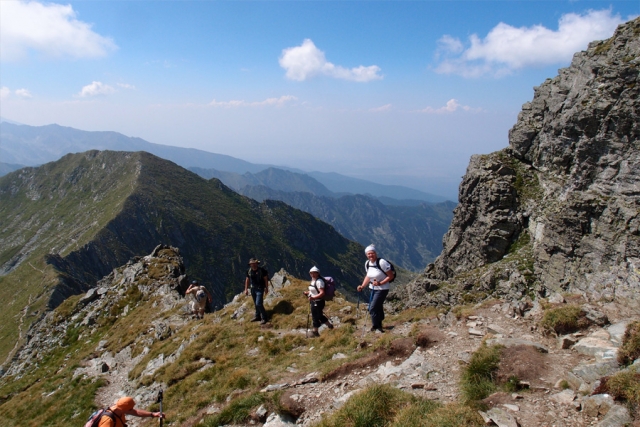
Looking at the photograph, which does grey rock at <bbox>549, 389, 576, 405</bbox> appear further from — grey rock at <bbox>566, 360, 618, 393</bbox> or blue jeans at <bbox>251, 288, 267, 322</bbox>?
blue jeans at <bbox>251, 288, 267, 322</bbox>

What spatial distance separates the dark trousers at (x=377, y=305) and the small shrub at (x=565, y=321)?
5495mm

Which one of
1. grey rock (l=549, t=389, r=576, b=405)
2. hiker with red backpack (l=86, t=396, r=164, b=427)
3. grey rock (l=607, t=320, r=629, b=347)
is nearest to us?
grey rock (l=549, t=389, r=576, b=405)

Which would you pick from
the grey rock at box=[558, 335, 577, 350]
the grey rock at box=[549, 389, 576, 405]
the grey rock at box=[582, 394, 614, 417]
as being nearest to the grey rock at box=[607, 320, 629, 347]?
the grey rock at box=[558, 335, 577, 350]

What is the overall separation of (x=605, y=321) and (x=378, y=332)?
768 cm

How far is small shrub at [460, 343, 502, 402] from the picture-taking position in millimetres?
8664

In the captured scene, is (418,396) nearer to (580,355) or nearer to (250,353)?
(580,355)

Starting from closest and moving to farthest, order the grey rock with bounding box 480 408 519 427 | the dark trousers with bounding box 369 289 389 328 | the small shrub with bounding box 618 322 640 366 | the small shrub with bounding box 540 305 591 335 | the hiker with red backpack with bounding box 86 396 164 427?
1. the grey rock with bounding box 480 408 519 427
2. the small shrub with bounding box 618 322 640 366
3. the hiker with red backpack with bounding box 86 396 164 427
4. the small shrub with bounding box 540 305 591 335
5. the dark trousers with bounding box 369 289 389 328

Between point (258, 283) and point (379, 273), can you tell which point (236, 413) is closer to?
point (379, 273)

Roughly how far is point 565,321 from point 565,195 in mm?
31925

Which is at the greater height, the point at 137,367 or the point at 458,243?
the point at 458,243

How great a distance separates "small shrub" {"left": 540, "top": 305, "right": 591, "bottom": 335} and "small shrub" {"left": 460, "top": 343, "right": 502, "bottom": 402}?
279cm

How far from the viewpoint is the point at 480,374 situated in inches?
365

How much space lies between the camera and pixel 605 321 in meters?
11.2

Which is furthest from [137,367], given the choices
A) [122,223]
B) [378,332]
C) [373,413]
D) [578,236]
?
[122,223]
